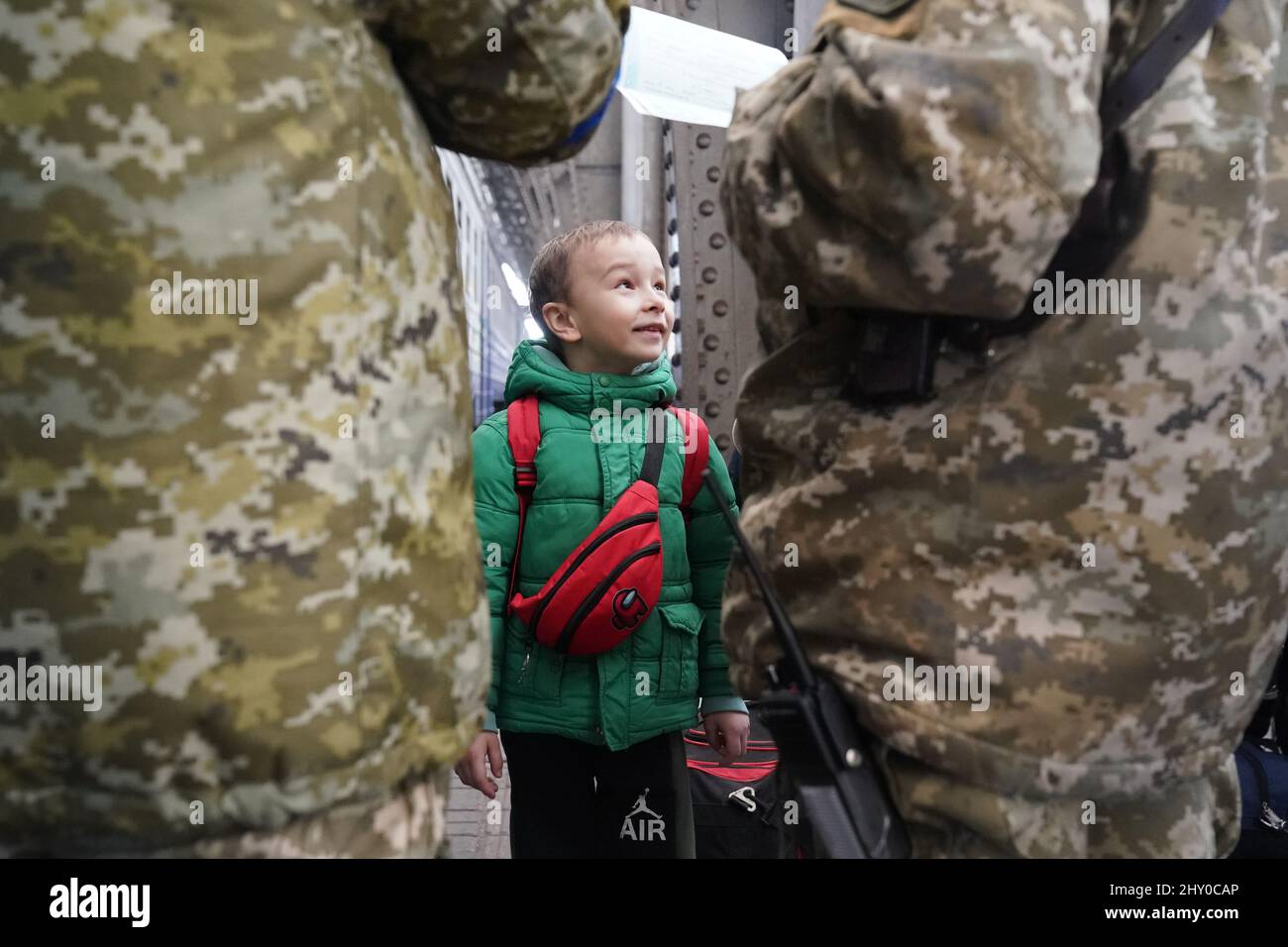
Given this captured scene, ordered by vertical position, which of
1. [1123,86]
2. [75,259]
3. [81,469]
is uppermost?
[1123,86]

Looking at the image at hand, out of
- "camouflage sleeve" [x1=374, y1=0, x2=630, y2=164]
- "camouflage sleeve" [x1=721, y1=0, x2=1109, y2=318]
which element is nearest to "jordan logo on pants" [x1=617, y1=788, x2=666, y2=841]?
"camouflage sleeve" [x1=721, y1=0, x2=1109, y2=318]

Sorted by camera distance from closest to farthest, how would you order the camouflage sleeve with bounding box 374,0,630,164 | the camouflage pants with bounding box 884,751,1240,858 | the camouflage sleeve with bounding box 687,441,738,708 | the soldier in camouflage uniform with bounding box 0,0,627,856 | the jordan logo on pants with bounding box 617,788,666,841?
1. the soldier in camouflage uniform with bounding box 0,0,627,856
2. the camouflage sleeve with bounding box 374,0,630,164
3. the camouflage pants with bounding box 884,751,1240,858
4. the jordan logo on pants with bounding box 617,788,666,841
5. the camouflage sleeve with bounding box 687,441,738,708

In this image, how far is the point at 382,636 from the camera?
2.87 ft

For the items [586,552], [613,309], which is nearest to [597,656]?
[586,552]

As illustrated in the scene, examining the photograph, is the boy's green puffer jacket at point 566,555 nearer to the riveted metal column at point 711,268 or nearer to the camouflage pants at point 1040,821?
the camouflage pants at point 1040,821

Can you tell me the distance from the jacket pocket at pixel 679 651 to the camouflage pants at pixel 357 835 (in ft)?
3.00

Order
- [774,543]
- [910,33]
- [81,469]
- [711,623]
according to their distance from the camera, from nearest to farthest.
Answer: [81,469] → [910,33] → [774,543] → [711,623]

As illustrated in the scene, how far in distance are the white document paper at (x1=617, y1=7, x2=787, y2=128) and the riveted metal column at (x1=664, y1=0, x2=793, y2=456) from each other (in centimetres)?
145

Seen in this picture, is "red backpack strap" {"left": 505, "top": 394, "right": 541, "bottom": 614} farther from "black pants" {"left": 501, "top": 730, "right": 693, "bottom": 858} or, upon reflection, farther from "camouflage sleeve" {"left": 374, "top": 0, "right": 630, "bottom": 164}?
"camouflage sleeve" {"left": 374, "top": 0, "right": 630, "bottom": 164}

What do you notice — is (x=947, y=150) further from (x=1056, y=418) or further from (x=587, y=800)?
(x=587, y=800)

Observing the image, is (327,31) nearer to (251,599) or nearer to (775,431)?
(251,599)

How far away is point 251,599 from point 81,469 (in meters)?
0.17

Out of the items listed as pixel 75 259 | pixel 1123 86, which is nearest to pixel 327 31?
pixel 75 259

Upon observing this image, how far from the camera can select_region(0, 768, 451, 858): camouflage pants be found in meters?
0.81
